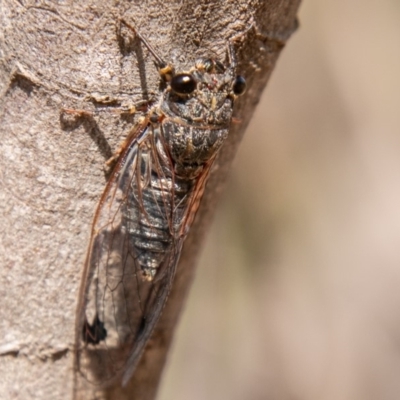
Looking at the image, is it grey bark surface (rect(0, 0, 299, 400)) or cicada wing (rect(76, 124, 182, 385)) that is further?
cicada wing (rect(76, 124, 182, 385))

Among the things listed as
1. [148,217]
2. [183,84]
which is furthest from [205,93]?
[148,217]

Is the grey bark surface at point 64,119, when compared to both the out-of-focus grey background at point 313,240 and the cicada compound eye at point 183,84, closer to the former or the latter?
the cicada compound eye at point 183,84

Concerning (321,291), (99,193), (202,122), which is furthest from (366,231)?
(99,193)

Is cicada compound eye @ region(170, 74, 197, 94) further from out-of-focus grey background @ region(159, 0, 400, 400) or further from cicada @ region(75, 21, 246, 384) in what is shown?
out-of-focus grey background @ region(159, 0, 400, 400)

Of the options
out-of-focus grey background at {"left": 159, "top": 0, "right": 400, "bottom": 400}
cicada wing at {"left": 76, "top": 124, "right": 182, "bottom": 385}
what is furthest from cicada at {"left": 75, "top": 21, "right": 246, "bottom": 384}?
out-of-focus grey background at {"left": 159, "top": 0, "right": 400, "bottom": 400}

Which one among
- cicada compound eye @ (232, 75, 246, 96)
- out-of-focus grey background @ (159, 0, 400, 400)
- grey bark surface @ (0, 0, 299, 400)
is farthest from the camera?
out-of-focus grey background @ (159, 0, 400, 400)

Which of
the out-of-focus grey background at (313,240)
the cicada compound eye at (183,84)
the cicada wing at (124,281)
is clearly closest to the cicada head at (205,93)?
the cicada compound eye at (183,84)
